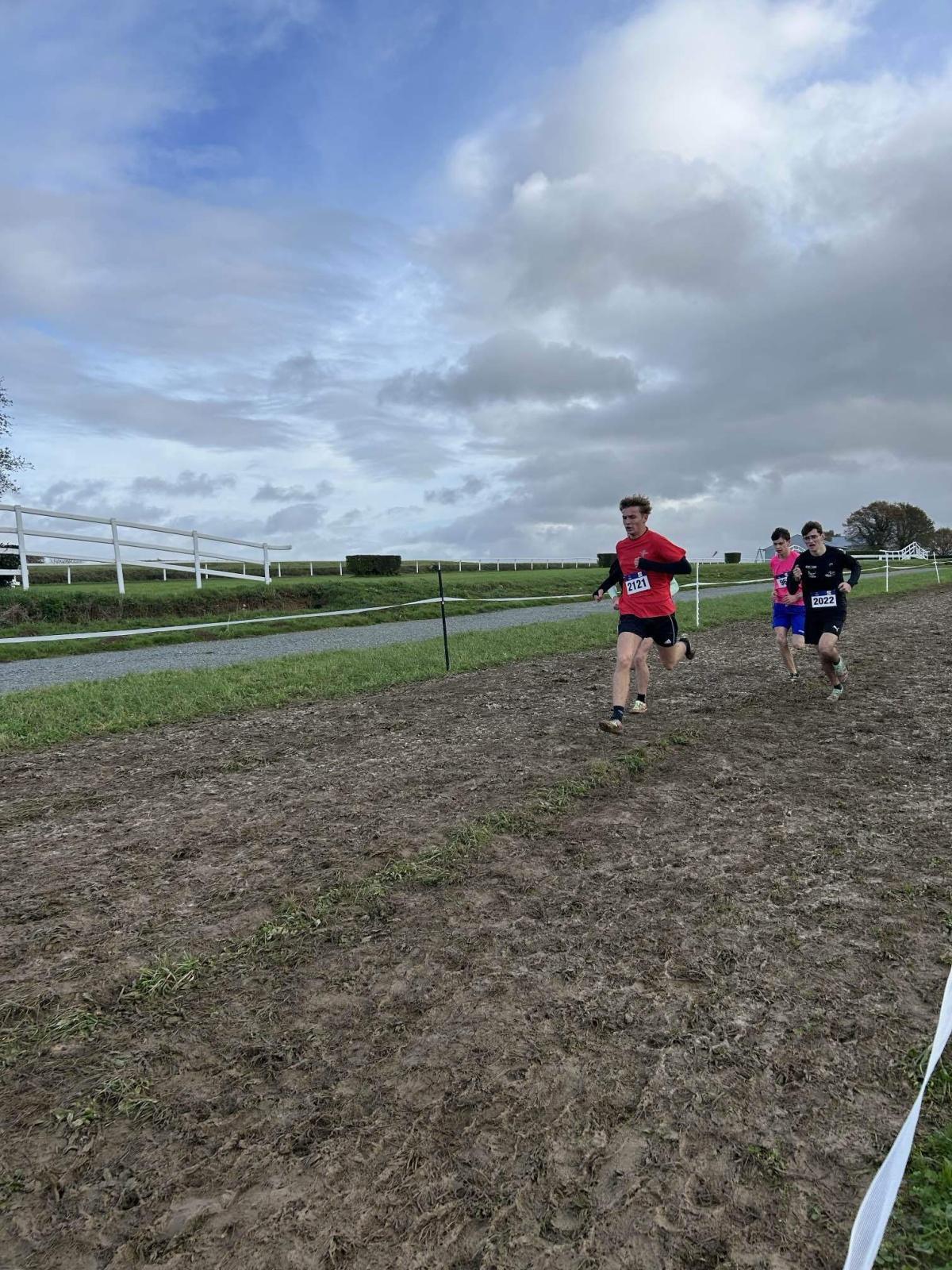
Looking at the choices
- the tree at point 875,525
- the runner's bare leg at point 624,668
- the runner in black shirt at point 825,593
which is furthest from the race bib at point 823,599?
the tree at point 875,525

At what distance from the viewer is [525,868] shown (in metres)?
4.22

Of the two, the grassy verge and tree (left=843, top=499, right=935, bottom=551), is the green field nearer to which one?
the grassy verge

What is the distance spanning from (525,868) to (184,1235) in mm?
2461

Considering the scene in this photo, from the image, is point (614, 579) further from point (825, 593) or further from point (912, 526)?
point (912, 526)

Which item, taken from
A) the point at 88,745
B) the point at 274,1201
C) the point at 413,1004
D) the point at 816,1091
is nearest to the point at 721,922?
the point at 816,1091

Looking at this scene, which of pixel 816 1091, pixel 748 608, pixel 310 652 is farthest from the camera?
pixel 748 608

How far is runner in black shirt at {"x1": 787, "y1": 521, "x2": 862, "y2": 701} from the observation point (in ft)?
28.9

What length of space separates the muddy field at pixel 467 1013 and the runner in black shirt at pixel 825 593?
2.93 meters

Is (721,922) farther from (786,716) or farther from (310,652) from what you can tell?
(310,652)

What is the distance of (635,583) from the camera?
7.71 meters

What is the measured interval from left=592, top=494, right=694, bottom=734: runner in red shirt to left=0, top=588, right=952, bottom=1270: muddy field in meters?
1.53

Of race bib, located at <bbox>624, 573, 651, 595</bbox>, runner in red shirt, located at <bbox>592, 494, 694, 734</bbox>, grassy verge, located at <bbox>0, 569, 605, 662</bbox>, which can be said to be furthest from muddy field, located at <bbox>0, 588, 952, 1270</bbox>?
grassy verge, located at <bbox>0, 569, 605, 662</bbox>

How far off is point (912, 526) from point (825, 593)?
324 ft

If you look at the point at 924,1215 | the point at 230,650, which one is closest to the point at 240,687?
the point at 230,650
